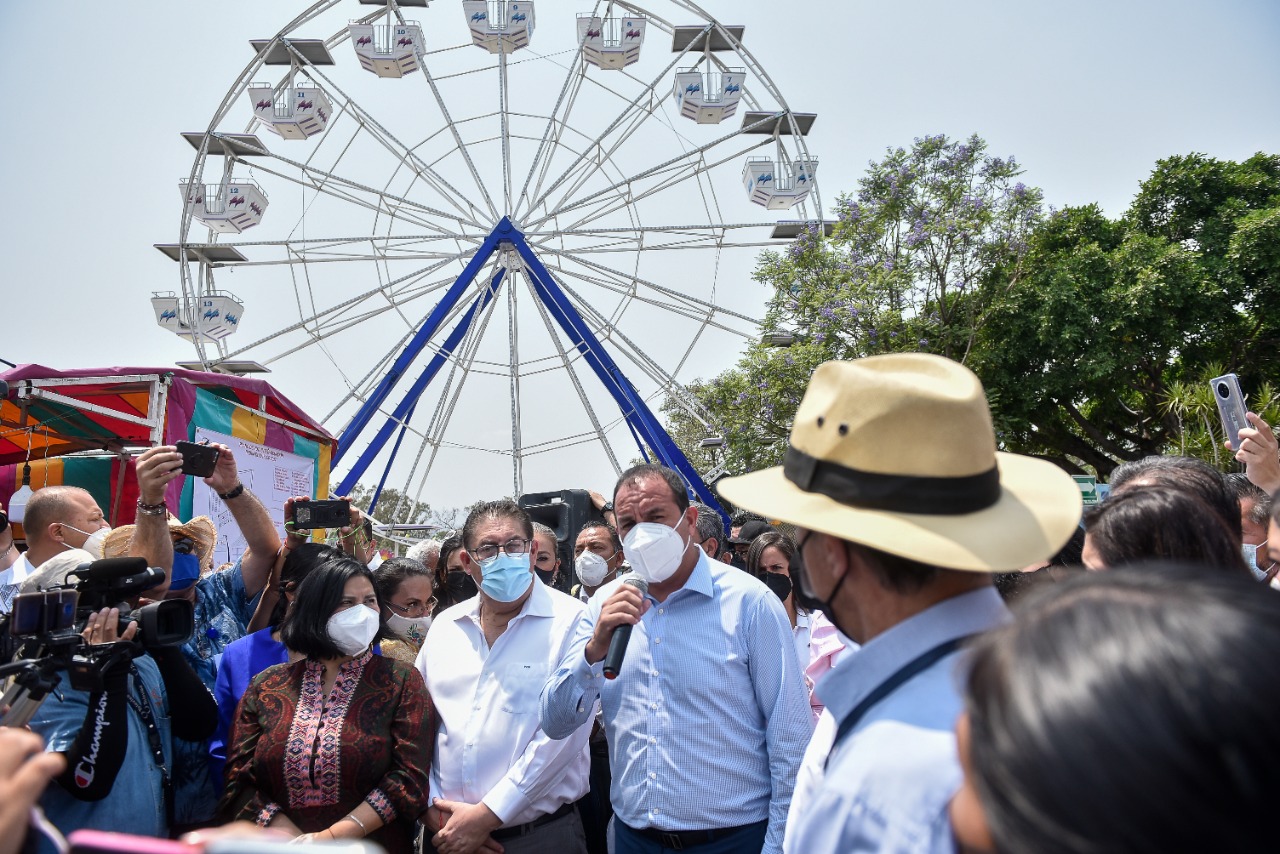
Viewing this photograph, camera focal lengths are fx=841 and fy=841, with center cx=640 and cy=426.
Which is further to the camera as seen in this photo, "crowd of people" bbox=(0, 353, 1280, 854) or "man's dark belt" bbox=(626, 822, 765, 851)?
"man's dark belt" bbox=(626, 822, 765, 851)

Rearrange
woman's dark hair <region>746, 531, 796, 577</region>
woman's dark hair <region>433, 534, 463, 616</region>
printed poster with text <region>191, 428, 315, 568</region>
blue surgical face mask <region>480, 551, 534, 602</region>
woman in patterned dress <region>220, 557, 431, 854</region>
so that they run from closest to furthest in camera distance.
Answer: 1. woman in patterned dress <region>220, 557, 431, 854</region>
2. blue surgical face mask <region>480, 551, 534, 602</region>
3. woman's dark hair <region>746, 531, 796, 577</region>
4. woman's dark hair <region>433, 534, 463, 616</region>
5. printed poster with text <region>191, 428, 315, 568</region>

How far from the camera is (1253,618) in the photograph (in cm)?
59

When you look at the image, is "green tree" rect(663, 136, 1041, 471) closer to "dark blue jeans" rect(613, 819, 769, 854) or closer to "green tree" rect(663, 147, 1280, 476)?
"green tree" rect(663, 147, 1280, 476)


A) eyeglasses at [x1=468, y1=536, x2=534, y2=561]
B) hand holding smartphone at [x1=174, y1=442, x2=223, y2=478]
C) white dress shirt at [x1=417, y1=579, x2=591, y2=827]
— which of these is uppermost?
hand holding smartphone at [x1=174, y1=442, x2=223, y2=478]

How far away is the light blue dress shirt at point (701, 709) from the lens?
Answer: 2260mm

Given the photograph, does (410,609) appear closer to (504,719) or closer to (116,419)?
(504,719)

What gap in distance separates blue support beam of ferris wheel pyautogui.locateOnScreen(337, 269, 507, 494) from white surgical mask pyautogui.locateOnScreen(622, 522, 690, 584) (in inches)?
433

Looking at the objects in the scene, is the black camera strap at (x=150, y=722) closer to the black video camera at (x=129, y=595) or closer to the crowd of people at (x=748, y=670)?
the crowd of people at (x=748, y=670)

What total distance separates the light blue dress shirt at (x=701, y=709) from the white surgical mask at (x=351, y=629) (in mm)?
628

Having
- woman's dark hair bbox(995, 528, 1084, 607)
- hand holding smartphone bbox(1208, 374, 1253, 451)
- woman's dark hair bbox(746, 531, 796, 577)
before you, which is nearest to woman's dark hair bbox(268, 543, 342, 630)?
woman's dark hair bbox(746, 531, 796, 577)

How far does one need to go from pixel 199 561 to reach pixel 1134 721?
3923mm

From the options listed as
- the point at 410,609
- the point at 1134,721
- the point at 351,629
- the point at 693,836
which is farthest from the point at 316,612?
the point at 1134,721

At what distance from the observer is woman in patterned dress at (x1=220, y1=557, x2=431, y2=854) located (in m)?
2.41

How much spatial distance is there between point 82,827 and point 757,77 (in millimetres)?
15278
